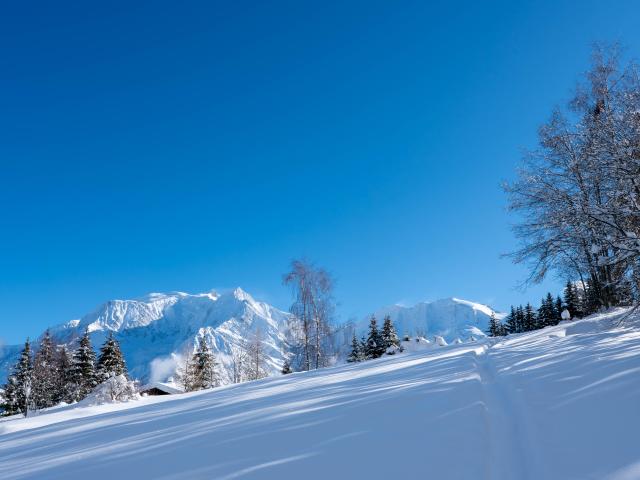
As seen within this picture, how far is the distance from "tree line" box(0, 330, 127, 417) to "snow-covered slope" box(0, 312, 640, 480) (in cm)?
3393

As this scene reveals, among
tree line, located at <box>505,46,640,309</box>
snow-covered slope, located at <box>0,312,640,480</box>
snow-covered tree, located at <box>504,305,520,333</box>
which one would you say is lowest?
snow-covered tree, located at <box>504,305,520,333</box>

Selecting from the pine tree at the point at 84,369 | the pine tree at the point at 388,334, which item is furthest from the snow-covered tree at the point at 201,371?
the pine tree at the point at 388,334

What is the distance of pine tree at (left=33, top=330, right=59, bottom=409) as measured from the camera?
3481 cm

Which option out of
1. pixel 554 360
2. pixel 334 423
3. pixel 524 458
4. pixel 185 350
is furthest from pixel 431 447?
pixel 185 350

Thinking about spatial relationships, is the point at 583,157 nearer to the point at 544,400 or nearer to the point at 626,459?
the point at 544,400

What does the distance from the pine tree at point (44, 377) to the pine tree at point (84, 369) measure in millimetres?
2361

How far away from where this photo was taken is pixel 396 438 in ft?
10.8

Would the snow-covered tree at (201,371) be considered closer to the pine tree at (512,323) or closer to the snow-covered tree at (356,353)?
the snow-covered tree at (356,353)

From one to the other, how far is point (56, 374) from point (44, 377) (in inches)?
63.7

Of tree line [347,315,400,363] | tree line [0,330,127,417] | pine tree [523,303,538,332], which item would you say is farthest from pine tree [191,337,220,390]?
pine tree [523,303,538,332]

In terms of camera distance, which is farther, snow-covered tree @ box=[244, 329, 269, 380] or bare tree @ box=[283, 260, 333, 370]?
snow-covered tree @ box=[244, 329, 269, 380]

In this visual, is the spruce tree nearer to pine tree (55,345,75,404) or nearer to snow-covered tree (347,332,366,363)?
pine tree (55,345,75,404)

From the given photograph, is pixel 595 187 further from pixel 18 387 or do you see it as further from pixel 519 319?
pixel 519 319

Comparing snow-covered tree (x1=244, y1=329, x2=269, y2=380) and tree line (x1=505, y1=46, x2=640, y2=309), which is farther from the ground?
tree line (x1=505, y1=46, x2=640, y2=309)
